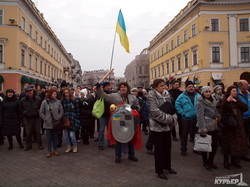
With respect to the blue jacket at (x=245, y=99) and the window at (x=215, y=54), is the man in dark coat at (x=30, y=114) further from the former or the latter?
the window at (x=215, y=54)

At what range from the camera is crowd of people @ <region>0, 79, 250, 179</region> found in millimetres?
4242

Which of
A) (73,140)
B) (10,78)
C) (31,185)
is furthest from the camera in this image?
(10,78)

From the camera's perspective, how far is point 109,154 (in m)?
5.92

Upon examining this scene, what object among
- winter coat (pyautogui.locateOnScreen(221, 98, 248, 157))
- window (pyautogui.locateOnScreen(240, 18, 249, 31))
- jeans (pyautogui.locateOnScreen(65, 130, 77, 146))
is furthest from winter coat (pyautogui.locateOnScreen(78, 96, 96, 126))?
window (pyautogui.locateOnScreen(240, 18, 249, 31))

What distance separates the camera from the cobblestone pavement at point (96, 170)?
4.03 m

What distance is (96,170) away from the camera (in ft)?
15.3

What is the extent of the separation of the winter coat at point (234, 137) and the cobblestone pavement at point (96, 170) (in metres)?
0.43

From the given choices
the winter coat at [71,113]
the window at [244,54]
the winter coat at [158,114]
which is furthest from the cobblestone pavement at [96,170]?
the window at [244,54]

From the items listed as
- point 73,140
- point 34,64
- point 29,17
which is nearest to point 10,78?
point 34,64

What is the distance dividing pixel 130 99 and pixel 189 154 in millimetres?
2425

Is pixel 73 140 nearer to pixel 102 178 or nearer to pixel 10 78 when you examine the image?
pixel 102 178

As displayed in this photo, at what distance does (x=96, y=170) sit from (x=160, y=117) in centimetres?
196

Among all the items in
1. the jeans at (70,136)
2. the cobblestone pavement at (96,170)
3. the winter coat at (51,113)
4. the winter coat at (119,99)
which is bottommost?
the cobblestone pavement at (96,170)

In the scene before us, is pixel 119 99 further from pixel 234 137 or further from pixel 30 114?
pixel 30 114
